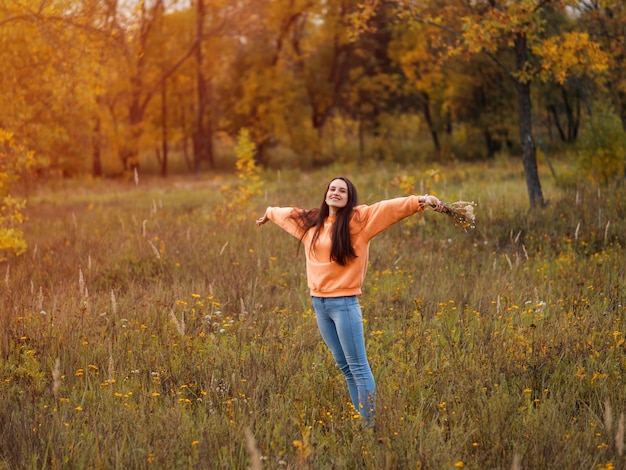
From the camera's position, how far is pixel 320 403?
544 centimetres

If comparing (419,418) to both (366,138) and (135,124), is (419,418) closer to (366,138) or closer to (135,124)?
(135,124)

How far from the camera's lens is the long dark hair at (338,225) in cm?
481

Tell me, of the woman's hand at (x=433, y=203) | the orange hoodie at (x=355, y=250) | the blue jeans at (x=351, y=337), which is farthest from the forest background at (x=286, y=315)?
the woman's hand at (x=433, y=203)

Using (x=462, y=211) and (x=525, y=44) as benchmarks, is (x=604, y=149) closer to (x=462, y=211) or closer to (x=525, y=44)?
(x=525, y=44)

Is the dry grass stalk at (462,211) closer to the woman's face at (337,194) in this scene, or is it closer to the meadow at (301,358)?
the woman's face at (337,194)

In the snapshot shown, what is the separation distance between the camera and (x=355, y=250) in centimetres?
489

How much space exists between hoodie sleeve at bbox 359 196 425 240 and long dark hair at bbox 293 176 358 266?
0.12 metres

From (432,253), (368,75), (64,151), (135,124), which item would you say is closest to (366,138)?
(368,75)

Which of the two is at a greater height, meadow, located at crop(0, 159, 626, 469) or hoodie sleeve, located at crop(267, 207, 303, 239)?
hoodie sleeve, located at crop(267, 207, 303, 239)

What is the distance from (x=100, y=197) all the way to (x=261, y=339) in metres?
18.2

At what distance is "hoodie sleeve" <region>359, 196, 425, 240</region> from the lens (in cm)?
471

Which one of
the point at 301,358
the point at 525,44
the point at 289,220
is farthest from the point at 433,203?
the point at 525,44

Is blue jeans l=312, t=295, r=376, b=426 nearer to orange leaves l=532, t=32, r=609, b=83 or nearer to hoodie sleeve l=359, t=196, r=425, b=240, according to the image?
hoodie sleeve l=359, t=196, r=425, b=240

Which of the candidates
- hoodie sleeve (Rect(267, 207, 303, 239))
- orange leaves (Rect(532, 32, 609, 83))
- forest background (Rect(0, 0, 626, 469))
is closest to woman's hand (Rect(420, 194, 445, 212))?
hoodie sleeve (Rect(267, 207, 303, 239))
